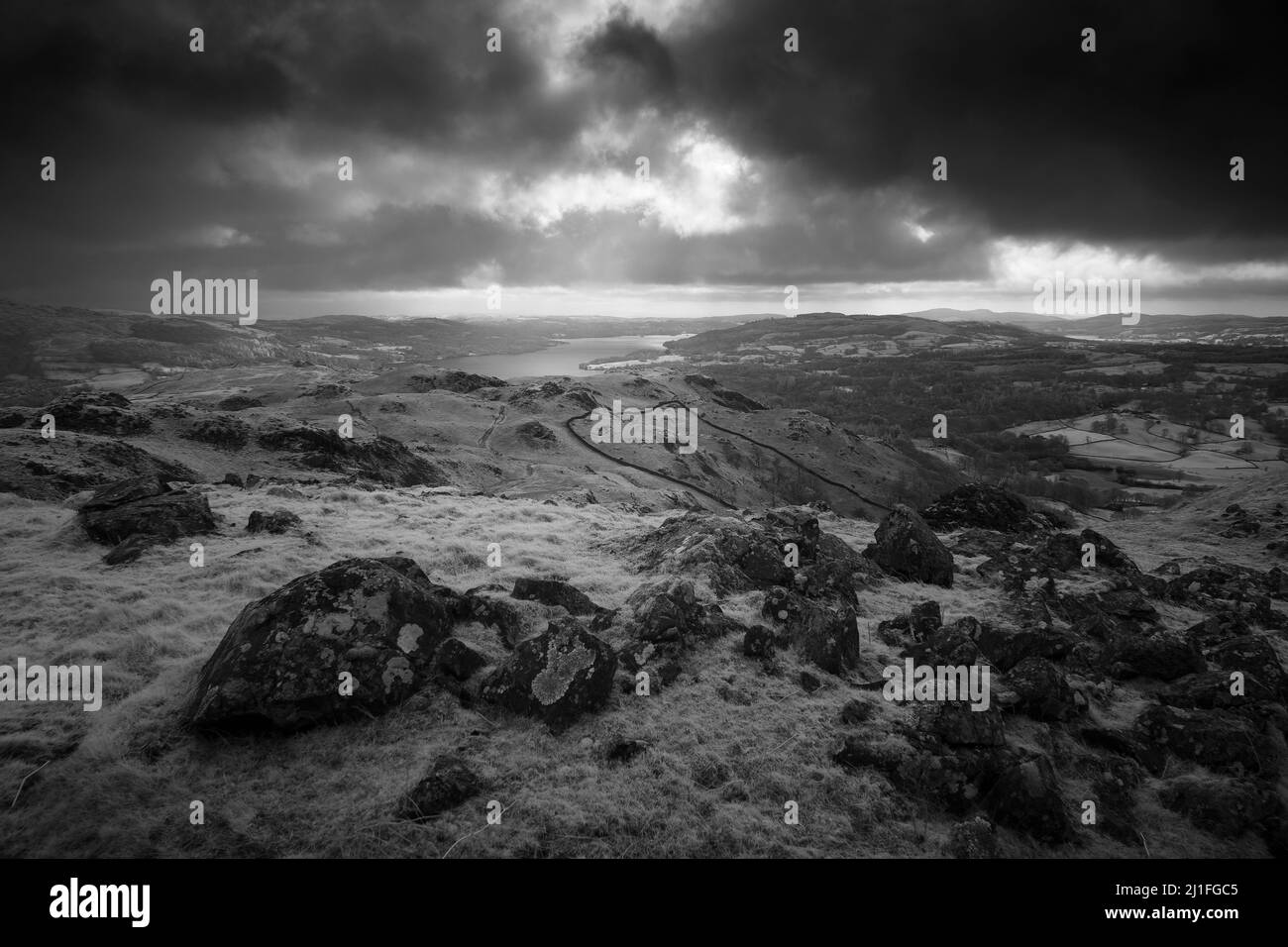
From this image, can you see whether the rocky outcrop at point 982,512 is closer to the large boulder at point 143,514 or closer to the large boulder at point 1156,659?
the large boulder at point 1156,659

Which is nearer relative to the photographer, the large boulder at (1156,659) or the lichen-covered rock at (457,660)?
the lichen-covered rock at (457,660)

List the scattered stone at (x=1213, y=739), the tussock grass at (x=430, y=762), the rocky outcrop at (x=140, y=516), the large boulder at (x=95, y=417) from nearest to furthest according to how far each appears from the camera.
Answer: the tussock grass at (x=430, y=762) < the scattered stone at (x=1213, y=739) < the rocky outcrop at (x=140, y=516) < the large boulder at (x=95, y=417)

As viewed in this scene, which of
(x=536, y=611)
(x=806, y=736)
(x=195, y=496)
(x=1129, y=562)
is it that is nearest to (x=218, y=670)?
(x=536, y=611)

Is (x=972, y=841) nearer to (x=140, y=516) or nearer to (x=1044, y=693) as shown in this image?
(x=1044, y=693)

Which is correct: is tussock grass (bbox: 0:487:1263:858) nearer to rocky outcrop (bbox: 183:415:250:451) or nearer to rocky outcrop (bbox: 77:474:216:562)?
rocky outcrop (bbox: 77:474:216:562)

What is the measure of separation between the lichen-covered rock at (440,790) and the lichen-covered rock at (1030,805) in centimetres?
780

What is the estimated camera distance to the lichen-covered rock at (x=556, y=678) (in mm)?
9945

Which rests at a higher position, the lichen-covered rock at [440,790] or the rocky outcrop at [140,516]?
the rocky outcrop at [140,516]

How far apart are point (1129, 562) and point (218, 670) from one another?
3064cm

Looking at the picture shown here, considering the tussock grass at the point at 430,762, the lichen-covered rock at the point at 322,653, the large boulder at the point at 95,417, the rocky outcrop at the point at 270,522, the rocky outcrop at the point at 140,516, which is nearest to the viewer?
the tussock grass at the point at 430,762

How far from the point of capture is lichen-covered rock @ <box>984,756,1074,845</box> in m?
8.22

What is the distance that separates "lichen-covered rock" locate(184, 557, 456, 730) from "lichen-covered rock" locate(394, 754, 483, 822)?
2.12 metres

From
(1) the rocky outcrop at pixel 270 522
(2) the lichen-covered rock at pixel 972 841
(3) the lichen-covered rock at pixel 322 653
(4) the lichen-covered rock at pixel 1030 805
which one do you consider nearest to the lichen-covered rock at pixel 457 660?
(3) the lichen-covered rock at pixel 322 653

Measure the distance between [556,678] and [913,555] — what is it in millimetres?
15161
